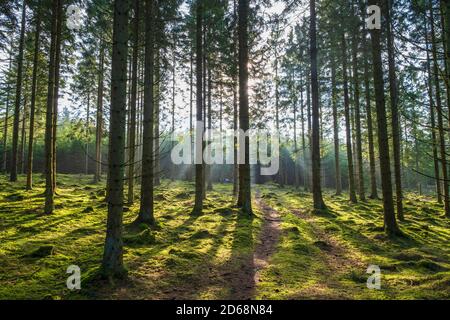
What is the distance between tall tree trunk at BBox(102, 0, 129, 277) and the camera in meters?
4.98

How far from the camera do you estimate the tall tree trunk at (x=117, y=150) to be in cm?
498

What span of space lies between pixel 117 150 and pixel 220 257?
356 cm

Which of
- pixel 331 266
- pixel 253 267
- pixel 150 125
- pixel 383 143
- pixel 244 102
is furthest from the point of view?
pixel 244 102

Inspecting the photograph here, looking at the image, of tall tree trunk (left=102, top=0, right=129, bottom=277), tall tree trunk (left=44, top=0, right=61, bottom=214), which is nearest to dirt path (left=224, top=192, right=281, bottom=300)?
tall tree trunk (left=102, top=0, right=129, bottom=277)

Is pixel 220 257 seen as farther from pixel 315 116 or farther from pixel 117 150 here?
pixel 315 116

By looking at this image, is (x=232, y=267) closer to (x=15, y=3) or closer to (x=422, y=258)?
(x=422, y=258)

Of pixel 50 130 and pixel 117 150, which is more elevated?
pixel 50 130

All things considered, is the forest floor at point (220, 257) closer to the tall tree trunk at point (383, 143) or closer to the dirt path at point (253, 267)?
the dirt path at point (253, 267)

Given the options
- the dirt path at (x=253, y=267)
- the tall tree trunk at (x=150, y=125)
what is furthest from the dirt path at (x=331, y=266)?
the tall tree trunk at (x=150, y=125)

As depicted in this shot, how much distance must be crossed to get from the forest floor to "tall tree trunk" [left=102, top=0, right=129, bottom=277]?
0.40 metres

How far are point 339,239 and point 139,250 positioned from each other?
20.0 feet

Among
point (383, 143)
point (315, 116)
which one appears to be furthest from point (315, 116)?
point (383, 143)

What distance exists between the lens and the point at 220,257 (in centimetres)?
691
